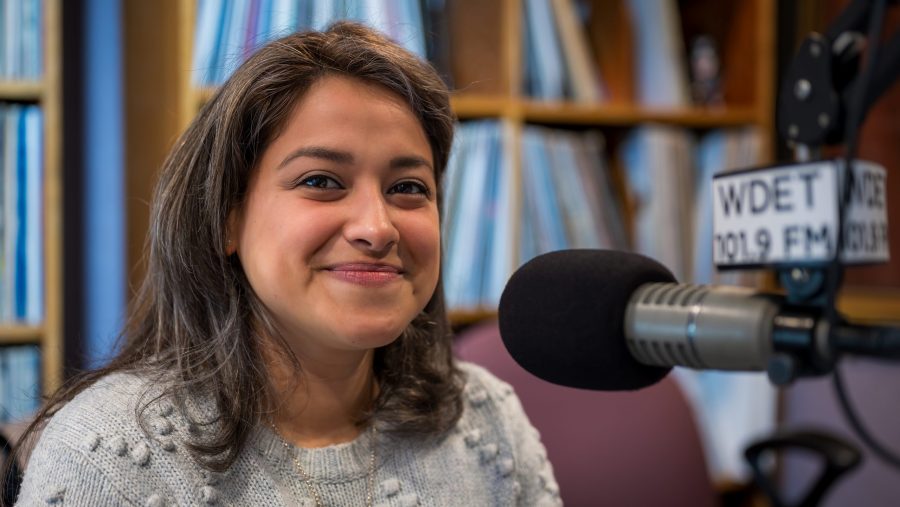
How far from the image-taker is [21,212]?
6.31ft

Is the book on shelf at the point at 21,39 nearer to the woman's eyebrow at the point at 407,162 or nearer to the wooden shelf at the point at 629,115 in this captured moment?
the wooden shelf at the point at 629,115

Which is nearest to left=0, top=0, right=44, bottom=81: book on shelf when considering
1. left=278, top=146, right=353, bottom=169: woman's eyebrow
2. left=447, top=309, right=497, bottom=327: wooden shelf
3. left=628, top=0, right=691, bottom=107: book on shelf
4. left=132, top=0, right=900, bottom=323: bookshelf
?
left=132, top=0, right=900, bottom=323: bookshelf

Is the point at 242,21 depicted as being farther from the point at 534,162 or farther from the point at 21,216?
the point at 534,162

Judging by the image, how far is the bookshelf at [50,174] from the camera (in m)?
1.89

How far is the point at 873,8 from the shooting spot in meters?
0.54

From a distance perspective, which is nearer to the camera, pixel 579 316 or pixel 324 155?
pixel 579 316

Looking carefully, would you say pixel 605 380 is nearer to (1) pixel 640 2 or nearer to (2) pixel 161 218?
(2) pixel 161 218

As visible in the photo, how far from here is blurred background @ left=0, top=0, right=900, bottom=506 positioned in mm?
1824

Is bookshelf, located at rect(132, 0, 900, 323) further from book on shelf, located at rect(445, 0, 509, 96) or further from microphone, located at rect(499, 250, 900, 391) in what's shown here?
microphone, located at rect(499, 250, 900, 391)

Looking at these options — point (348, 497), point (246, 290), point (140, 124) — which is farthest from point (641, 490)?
point (140, 124)

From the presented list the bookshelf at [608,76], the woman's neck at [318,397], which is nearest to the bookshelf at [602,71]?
the bookshelf at [608,76]

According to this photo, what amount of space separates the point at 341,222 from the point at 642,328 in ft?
1.61

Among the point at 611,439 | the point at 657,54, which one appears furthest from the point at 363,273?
the point at 657,54

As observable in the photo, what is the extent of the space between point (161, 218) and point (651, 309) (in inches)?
28.8
